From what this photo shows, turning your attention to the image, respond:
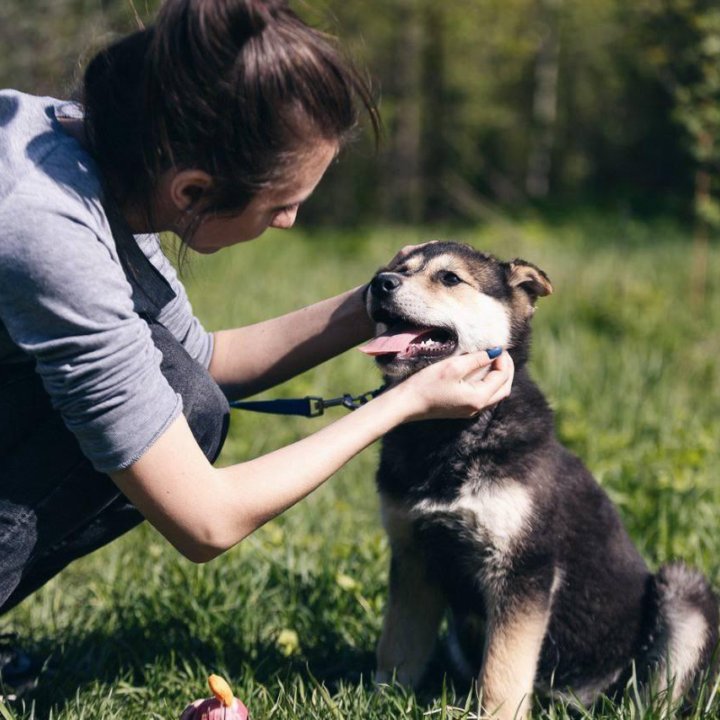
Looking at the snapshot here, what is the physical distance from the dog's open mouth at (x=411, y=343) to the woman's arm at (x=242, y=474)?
332 millimetres

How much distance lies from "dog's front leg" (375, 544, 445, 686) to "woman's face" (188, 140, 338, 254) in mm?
1143

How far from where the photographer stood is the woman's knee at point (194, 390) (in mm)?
2568

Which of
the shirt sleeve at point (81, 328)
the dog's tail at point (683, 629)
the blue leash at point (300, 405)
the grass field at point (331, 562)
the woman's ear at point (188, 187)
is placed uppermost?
the woman's ear at point (188, 187)

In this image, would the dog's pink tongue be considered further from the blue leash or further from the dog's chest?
the dog's chest

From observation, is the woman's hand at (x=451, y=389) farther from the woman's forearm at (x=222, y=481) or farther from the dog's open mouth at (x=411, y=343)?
the dog's open mouth at (x=411, y=343)

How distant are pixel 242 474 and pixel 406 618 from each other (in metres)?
1.01

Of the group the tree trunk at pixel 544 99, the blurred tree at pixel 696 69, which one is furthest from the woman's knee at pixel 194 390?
the tree trunk at pixel 544 99

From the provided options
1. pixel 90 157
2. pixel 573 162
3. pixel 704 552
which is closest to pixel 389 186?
pixel 573 162

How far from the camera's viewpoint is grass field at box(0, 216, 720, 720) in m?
2.92

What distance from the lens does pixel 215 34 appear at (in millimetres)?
2061

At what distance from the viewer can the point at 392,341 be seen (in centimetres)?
284

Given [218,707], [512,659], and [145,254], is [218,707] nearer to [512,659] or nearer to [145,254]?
[512,659]

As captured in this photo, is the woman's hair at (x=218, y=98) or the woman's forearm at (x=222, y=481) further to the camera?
the woman's forearm at (x=222, y=481)

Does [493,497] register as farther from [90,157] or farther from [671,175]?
[671,175]
